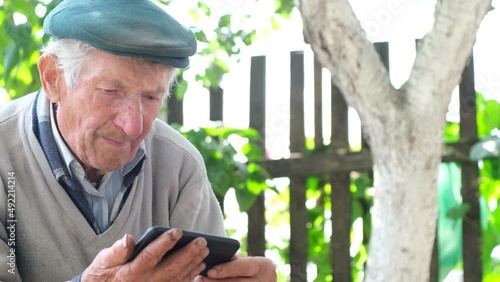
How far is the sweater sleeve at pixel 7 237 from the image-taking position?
2.62 meters

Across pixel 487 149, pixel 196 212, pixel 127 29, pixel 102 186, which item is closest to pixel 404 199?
pixel 487 149

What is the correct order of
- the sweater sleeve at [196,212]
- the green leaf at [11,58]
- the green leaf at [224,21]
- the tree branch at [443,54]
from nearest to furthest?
1. the sweater sleeve at [196,212]
2. the tree branch at [443,54]
3. the green leaf at [11,58]
4. the green leaf at [224,21]

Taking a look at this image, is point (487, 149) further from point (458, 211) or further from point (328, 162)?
point (328, 162)

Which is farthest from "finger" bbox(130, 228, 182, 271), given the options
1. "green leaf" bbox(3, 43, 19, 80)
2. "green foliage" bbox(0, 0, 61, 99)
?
"green leaf" bbox(3, 43, 19, 80)

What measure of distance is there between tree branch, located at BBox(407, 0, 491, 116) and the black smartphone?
212 centimetres

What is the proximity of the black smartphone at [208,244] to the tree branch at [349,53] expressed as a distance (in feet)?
6.93

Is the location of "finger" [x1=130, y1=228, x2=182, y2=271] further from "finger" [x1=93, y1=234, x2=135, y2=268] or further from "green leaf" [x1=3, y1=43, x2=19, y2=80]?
"green leaf" [x1=3, y1=43, x2=19, y2=80]

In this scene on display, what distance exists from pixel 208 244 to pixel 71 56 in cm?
60

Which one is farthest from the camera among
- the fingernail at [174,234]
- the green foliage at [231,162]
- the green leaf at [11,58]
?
the green foliage at [231,162]

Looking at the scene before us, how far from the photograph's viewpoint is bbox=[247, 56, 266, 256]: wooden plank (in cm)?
555

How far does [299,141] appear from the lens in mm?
5523

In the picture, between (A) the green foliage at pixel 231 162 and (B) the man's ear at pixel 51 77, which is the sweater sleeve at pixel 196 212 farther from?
(A) the green foliage at pixel 231 162

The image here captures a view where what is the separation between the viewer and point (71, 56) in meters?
2.69

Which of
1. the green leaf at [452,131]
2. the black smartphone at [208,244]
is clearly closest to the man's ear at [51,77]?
the black smartphone at [208,244]
